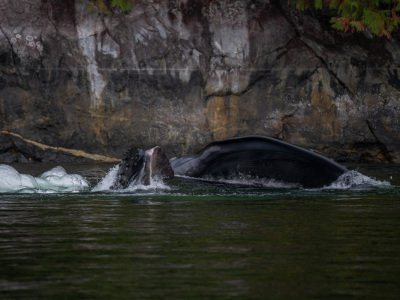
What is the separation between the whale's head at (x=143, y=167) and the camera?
43.3ft

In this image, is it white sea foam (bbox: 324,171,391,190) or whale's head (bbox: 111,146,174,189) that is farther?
white sea foam (bbox: 324,171,391,190)

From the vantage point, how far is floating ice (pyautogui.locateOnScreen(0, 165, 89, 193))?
46.9 feet

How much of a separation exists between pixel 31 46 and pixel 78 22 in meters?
1.19

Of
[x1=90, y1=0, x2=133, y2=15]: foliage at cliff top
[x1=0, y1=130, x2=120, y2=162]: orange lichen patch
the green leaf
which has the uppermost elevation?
[x1=90, y1=0, x2=133, y2=15]: foliage at cliff top

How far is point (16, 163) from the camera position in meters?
23.6

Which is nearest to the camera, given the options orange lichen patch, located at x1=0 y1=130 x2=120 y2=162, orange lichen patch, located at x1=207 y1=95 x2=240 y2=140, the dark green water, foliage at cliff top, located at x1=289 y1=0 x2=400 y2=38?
the dark green water

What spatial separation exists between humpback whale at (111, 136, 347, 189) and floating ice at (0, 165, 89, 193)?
1.21m

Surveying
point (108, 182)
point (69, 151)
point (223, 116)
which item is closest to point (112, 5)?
point (69, 151)

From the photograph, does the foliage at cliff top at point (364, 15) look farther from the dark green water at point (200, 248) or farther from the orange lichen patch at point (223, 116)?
the dark green water at point (200, 248)

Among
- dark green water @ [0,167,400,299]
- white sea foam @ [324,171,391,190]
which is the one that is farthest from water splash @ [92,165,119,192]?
white sea foam @ [324,171,391,190]

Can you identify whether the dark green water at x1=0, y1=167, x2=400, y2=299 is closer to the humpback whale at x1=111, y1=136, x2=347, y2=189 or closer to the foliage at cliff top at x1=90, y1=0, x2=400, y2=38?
the humpback whale at x1=111, y1=136, x2=347, y2=189

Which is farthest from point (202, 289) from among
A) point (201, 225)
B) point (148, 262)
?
point (201, 225)

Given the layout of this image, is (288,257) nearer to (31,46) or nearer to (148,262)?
(148,262)

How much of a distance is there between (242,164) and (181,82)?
10619 millimetres
